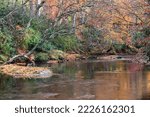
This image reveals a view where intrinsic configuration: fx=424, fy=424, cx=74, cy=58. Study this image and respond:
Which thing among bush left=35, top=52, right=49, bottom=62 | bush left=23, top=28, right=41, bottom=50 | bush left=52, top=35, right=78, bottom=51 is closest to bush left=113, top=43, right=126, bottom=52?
bush left=52, top=35, right=78, bottom=51

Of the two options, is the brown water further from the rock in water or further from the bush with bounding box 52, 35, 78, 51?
the bush with bounding box 52, 35, 78, 51

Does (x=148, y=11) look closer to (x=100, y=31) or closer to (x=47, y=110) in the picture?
(x=47, y=110)

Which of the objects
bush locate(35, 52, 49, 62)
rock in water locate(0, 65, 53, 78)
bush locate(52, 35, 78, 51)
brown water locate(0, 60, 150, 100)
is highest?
bush locate(52, 35, 78, 51)

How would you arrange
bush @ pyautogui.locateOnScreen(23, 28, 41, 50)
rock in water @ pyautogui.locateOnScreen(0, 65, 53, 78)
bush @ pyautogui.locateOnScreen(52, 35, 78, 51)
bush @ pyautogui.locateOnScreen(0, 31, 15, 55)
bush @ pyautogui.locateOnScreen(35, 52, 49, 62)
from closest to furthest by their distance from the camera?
rock in water @ pyautogui.locateOnScreen(0, 65, 53, 78), bush @ pyautogui.locateOnScreen(0, 31, 15, 55), bush @ pyautogui.locateOnScreen(23, 28, 41, 50), bush @ pyautogui.locateOnScreen(35, 52, 49, 62), bush @ pyautogui.locateOnScreen(52, 35, 78, 51)

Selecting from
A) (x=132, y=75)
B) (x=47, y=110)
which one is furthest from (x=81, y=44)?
(x=47, y=110)

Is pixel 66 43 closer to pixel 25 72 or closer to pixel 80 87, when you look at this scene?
pixel 25 72

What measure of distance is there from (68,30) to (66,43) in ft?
25.3

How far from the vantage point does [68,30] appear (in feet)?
145

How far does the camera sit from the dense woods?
33031 mm

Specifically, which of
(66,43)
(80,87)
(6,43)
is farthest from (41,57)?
(80,87)

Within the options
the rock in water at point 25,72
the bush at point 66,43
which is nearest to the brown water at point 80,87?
the rock in water at point 25,72

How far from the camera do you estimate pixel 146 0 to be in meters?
25.0

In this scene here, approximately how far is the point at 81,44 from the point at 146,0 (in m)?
30.7

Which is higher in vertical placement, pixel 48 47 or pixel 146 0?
pixel 146 0
